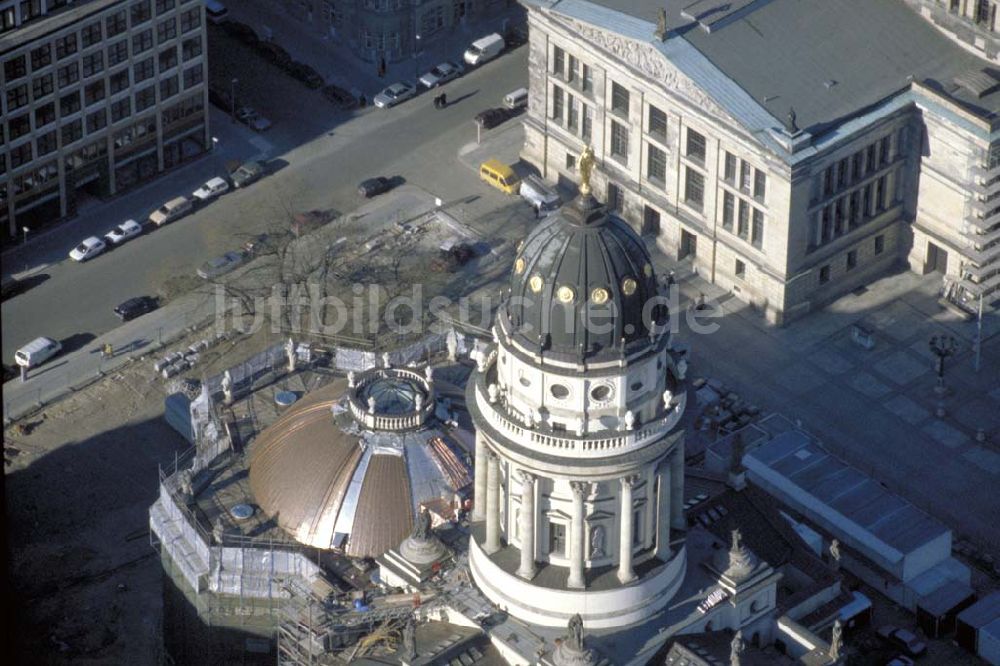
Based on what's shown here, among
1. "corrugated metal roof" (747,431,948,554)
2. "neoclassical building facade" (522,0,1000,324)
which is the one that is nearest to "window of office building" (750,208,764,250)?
"neoclassical building facade" (522,0,1000,324)

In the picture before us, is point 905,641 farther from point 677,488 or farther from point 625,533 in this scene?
point 625,533

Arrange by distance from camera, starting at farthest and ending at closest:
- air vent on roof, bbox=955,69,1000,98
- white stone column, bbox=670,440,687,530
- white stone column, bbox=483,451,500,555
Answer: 1. air vent on roof, bbox=955,69,1000,98
2. white stone column, bbox=670,440,687,530
3. white stone column, bbox=483,451,500,555

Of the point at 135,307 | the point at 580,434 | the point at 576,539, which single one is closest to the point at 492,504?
the point at 576,539

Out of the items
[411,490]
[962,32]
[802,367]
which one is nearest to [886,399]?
[802,367]

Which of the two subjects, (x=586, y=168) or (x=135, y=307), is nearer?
(x=586, y=168)

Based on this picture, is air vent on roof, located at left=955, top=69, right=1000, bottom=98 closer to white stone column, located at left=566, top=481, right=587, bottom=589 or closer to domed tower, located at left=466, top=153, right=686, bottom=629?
domed tower, located at left=466, top=153, right=686, bottom=629

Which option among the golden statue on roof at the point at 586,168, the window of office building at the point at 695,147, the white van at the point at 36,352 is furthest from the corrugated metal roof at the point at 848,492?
the white van at the point at 36,352
